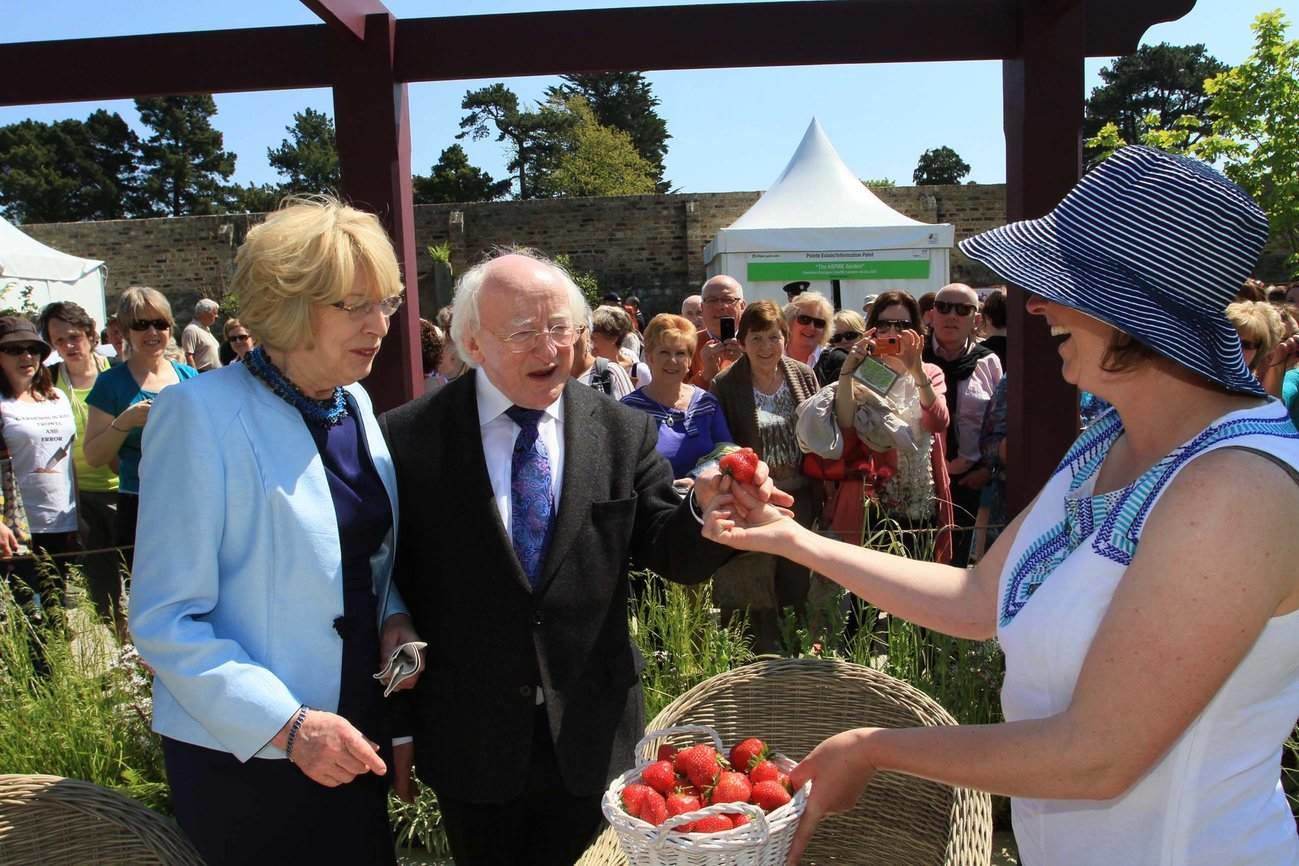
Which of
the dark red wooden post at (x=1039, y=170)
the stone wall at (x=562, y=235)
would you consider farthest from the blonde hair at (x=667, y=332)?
the stone wall at (x=562, y=235)

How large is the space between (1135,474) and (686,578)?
1062 millimetres

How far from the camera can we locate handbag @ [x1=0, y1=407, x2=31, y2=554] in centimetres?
486

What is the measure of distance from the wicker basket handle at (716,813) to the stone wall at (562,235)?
83.8 feet

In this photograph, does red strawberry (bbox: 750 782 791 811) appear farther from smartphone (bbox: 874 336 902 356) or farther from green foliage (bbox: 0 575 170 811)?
smartphone (bbox: 874 336 902 356)

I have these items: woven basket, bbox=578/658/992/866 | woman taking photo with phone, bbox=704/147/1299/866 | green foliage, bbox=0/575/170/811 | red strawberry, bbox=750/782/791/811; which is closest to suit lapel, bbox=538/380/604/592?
woven basket, bbox=578/658/992/866

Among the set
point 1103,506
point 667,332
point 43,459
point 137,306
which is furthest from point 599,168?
point 1103,506

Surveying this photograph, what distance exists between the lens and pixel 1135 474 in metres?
1.45

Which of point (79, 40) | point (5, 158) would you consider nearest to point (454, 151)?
point (5, 158)

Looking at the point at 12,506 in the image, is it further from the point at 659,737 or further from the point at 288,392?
the point at 659,737

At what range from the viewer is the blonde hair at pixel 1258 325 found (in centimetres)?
397

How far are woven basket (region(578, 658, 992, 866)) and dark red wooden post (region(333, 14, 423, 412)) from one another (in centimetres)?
213

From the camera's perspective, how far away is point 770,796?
1.68m

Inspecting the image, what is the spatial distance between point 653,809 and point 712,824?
0.11 m

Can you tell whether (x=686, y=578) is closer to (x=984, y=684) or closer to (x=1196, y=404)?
(x=1196, y=404)
